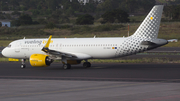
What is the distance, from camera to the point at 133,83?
1853cm

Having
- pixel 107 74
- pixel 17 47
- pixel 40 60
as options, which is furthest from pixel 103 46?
pixel 17 47

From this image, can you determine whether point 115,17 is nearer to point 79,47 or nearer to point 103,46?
point 79,47

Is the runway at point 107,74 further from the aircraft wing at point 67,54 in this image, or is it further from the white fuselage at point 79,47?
the white fuselage at point 79,47

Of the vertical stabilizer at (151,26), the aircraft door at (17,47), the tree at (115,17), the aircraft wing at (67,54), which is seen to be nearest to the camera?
the aircraft wing at (67,54)

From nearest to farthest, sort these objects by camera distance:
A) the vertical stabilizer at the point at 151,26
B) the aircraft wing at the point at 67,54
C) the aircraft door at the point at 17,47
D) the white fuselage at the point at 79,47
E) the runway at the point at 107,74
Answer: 1. the runway at the point at 107,74
2. the aircraft wing at the point at 67,54
3. the vertical stabilizer at the point at 151,26
4. the white fuselage at the point at 79,47
5. the aircraft door at the point at 17,47

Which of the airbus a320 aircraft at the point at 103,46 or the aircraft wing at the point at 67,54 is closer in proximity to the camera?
the airbus a320 aircraft at the point at 103,46

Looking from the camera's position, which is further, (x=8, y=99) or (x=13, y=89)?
(x=13, y=89)

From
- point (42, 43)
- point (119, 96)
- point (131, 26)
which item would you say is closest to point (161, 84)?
point (119, 96)

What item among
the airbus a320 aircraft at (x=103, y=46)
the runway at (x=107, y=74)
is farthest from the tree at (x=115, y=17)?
the runway at (x=107, y=74)

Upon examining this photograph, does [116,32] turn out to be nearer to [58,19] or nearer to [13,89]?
[58,19]

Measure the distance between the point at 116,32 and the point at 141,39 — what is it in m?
58.9

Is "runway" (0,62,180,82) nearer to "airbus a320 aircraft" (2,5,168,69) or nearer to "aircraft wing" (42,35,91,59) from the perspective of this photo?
"airbus a320 aircraft" (2,5,168,69)

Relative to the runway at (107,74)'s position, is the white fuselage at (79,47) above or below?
above

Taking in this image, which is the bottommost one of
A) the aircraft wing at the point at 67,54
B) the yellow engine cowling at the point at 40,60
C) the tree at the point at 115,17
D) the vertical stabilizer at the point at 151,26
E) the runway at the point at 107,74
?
the runway at the point at 107,74
